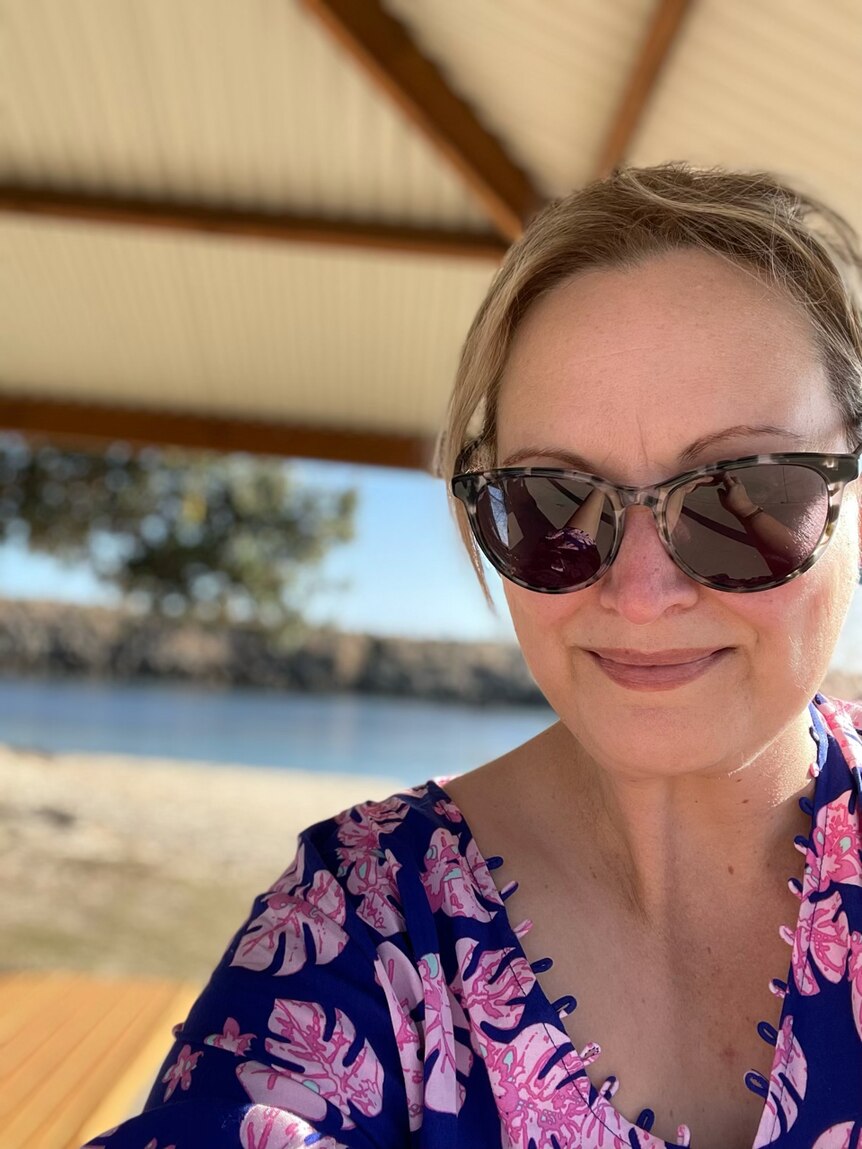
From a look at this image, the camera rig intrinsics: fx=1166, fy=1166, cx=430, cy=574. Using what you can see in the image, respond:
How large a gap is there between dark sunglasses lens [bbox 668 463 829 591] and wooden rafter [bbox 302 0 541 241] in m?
3.59

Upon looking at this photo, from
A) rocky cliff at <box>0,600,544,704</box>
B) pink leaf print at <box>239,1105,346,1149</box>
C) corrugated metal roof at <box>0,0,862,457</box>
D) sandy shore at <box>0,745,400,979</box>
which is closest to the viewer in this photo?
pink leaf print at <box>239,1105,346,1149</box>

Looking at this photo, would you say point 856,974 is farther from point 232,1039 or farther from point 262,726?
point 262,726

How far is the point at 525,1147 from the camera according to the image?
1.06 m

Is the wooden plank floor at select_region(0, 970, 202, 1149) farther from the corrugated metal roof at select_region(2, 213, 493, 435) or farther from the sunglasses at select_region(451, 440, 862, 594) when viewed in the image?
the corrugated metal roof at select_region(2, 213, 493, 435)

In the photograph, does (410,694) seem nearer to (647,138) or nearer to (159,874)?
(159,874)

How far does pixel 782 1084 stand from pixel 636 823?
0.99 ft

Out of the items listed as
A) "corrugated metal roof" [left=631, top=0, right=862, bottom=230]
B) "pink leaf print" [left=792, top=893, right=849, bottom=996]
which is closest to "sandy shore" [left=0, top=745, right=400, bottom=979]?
"corrugated metal roof" [left=631, top=0, right=862, bottom=230]

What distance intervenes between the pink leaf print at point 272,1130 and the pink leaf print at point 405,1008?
0.14 m

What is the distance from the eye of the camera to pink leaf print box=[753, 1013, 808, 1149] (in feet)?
3.43

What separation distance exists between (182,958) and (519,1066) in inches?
196

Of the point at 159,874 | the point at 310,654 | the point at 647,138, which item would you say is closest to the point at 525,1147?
the point at 647,138

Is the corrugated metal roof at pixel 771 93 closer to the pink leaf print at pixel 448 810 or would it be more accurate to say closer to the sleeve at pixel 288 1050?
the pink leaf print at pixel 448 810

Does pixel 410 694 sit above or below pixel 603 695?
above

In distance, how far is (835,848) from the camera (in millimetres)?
1227
